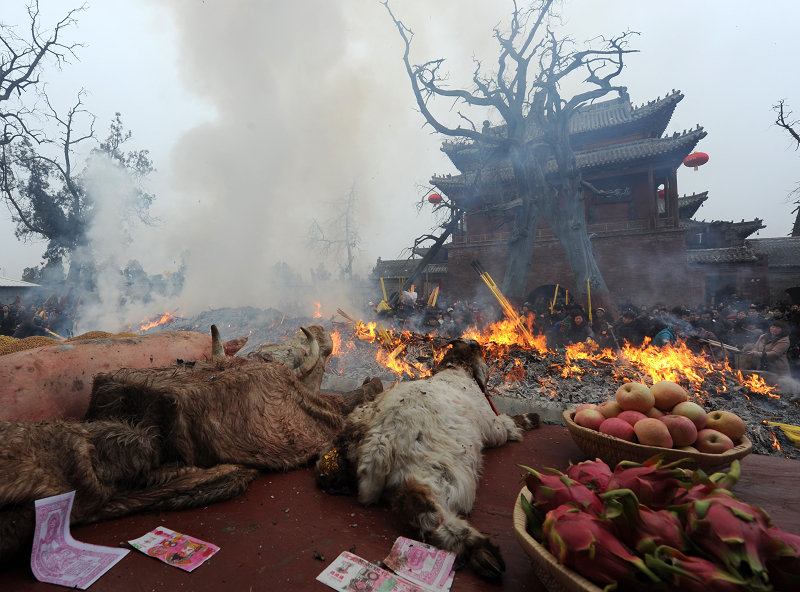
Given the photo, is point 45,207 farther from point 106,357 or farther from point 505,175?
point 505,175

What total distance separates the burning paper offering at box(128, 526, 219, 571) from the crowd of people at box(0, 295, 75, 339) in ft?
36.5

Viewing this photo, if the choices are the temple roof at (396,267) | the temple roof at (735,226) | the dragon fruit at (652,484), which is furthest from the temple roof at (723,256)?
the dragon fruit at (652,484)

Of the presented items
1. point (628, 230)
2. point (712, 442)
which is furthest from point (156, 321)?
point (628, 230)

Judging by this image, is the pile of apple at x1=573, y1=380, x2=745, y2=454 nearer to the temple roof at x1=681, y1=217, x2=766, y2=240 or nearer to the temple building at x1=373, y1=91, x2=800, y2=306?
the temple building at x1=373, y1=91, x2=800, y2=306

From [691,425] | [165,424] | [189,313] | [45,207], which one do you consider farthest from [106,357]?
[45,207]

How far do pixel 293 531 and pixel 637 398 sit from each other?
2585 mm

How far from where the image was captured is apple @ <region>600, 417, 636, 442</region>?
8.53 ft

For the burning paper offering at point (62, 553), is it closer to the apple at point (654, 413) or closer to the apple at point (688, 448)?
the apple at point (688, 448)

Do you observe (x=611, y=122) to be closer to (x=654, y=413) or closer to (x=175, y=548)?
(x=654, y=413)

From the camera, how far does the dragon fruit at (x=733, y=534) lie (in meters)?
1.13

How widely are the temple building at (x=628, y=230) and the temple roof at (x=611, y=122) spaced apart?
56mm

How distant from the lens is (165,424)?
2.71m

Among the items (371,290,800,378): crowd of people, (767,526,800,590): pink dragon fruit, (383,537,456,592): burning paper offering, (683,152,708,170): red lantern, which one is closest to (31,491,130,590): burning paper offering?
(383,537,456,592): burning paper offering

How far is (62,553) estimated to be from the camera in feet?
6.22
